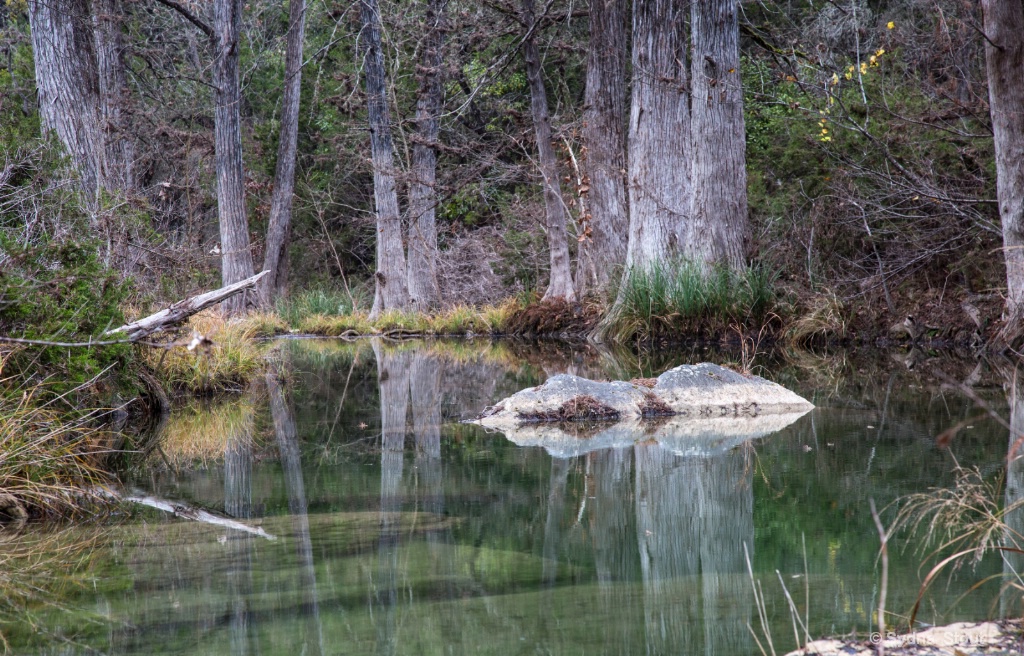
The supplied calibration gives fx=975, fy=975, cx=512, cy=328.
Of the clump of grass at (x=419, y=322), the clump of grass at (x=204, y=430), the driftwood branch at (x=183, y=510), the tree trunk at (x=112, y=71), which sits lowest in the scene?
the driftwood branch at (x=183, y=510)

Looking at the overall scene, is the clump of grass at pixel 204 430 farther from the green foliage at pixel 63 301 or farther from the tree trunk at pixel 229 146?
the tree trunk at pixel 229 146

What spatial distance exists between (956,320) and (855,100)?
422 cm

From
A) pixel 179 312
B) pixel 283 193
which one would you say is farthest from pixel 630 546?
pixel 283 193

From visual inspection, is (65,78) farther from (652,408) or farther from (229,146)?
(229,146)

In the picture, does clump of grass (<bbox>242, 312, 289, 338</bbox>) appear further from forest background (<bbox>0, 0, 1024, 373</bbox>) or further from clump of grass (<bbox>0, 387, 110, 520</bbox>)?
clump of grass (<bbox>0, 387, 110, 520</bbox>)

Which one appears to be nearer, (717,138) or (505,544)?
(505,544)

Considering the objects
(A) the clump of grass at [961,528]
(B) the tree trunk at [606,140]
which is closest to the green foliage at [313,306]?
(B) the tree trunk at [606,140]

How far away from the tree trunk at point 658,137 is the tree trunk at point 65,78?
23.6 ft

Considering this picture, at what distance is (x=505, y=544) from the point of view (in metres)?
3.85

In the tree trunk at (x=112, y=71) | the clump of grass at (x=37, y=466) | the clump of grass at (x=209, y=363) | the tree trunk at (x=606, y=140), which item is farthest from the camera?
the tree trunk at (x=112, y=71)

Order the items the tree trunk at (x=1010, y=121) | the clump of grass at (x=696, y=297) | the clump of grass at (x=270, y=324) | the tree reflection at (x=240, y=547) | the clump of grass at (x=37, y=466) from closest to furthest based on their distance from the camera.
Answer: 1. the tree reflection at (x=240, y=547)
2. the clump of grass at (x=37, y=466)
3. the tree trunk at (x=1010, y=121)
4. the clump of grass at (x=696, y=297)
5. the clump of grass at (x=270, y=324)

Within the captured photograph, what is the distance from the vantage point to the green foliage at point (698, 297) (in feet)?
42.4

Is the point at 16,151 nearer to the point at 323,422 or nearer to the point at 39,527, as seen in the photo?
the point at 323,422

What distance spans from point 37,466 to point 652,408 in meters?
4.04
